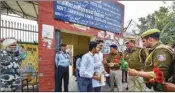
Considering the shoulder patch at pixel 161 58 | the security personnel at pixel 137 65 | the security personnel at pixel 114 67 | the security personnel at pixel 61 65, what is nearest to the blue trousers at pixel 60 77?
the security personnel at pixel 61 65

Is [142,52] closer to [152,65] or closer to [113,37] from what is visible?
[152,65]

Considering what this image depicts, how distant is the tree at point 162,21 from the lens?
17.9 feet

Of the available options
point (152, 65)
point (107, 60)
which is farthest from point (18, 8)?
point (152, 65)

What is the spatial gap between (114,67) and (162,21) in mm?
1393

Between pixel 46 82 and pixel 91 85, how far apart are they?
128 cm

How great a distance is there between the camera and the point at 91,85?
446cm

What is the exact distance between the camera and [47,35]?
5301 millimetres

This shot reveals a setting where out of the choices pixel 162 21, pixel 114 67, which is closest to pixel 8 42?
pixel 114 67

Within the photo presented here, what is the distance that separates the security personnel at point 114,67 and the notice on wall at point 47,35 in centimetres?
130

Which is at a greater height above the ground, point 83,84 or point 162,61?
point 162,61

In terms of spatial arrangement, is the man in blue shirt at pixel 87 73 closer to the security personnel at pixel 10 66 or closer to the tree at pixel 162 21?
the security personnel at pixel 10 66

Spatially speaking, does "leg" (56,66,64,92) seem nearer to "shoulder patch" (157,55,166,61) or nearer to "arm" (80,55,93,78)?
"arm" (80,55,93,78)

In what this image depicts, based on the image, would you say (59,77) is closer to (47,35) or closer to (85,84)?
(47,35)

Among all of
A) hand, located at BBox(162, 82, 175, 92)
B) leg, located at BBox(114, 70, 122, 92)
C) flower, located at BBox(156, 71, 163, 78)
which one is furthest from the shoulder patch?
leg, located at BBox(114, 70, 122, 92)
